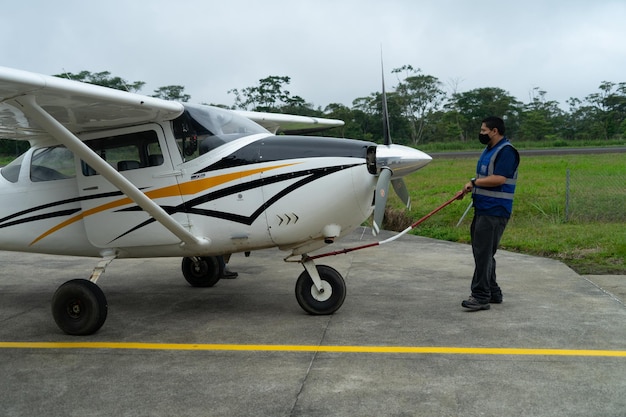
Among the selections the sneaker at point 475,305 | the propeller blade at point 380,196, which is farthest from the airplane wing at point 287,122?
the sneaker at point 475,305

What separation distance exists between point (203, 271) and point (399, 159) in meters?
3.36

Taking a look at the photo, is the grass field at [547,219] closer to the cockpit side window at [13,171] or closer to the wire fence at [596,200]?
the wire fence at [596,200]

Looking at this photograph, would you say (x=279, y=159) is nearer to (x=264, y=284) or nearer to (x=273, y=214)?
(x=273, y=214)

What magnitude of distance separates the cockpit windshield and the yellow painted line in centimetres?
187

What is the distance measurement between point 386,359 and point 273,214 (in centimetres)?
181

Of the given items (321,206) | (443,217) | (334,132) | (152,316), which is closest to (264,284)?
(152,316)

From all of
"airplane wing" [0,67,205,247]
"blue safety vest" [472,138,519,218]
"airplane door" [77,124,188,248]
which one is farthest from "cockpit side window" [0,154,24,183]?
"blue safety vest" [472,138,519,218]

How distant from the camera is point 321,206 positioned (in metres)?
5.77

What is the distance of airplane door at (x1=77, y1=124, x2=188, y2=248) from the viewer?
6160 mm

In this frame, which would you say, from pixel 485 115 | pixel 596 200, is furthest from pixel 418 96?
pixel 596 200

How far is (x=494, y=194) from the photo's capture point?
6133 millimetres

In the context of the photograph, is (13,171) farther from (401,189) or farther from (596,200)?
(596,200)

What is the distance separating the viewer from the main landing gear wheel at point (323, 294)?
6141 millimetres

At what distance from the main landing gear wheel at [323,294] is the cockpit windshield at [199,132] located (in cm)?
157
